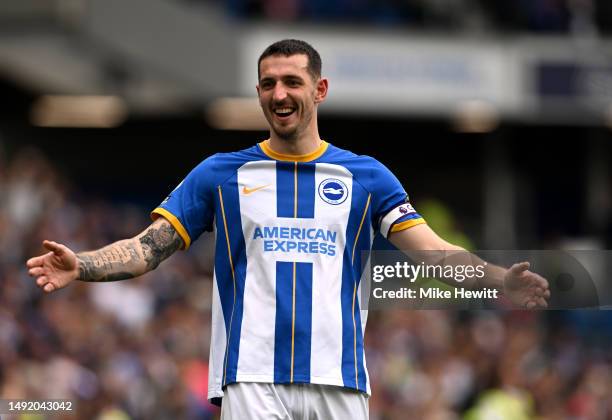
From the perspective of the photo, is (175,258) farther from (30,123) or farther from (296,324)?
(296,324)

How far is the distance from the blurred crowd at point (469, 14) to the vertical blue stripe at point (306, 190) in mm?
16927

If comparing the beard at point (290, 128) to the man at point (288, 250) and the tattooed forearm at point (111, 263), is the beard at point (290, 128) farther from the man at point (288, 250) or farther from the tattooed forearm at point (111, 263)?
the tattooed forearm at point (111, 263)

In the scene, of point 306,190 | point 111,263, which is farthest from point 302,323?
point 111,263

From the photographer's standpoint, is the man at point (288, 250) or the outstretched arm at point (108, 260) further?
the man at point (288, 250)

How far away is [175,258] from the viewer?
16766mm

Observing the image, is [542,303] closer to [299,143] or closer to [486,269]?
[486,269]

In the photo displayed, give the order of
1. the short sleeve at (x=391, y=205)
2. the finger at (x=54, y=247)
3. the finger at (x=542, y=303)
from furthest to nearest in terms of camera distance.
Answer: the short sleeve at (x=391, y=205), the finger at (x=542, y=303), the finger at (x=54, y=247)

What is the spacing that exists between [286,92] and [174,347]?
8494 mm

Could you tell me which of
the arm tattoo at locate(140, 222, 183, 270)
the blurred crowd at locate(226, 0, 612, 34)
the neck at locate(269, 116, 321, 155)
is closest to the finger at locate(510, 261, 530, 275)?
the neck at locate(269, 116, 321, 155)

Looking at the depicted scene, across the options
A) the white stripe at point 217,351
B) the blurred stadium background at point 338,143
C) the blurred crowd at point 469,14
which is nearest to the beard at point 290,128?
the white stripe at point 217,351

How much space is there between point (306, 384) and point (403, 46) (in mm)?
17317

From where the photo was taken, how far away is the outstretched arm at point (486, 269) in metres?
5.11

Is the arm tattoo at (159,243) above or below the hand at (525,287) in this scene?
above

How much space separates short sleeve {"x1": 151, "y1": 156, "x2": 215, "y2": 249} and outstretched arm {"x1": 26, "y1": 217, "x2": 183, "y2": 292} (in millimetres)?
30
